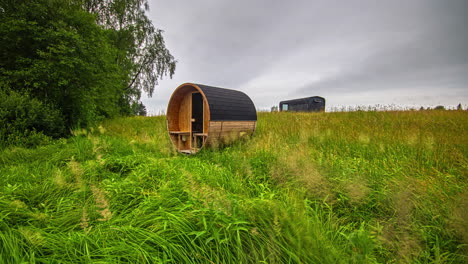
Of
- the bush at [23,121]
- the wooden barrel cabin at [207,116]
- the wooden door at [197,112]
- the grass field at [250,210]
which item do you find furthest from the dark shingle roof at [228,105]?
the bush at [23,121]

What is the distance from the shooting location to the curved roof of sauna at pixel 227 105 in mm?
4746

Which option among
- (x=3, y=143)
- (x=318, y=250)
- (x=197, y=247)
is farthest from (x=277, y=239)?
(x=3, y=143)

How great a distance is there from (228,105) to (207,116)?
627mm

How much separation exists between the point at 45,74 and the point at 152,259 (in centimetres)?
866

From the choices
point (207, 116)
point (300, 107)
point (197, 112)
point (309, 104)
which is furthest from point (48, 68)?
point (300, 107)

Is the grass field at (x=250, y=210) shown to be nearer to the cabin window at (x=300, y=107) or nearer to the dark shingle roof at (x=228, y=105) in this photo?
the dark shingle roof at (x=228, y=105)

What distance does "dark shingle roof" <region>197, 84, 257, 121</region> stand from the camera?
15.6ft

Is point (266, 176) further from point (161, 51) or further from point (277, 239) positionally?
point (161, 51)

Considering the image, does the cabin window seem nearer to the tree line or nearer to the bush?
the tree line

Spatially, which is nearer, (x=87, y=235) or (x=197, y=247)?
(x=197, y=247)

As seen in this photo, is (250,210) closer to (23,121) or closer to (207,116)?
(207,116)

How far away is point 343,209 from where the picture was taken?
7.41 ft

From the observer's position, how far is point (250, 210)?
1.68 meters

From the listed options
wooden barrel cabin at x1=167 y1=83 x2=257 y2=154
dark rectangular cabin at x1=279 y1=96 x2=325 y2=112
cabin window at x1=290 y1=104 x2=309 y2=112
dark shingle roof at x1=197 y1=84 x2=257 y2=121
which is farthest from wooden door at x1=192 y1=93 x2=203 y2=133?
cabin window at x1=290 y1=104 x2=309 y2=112
